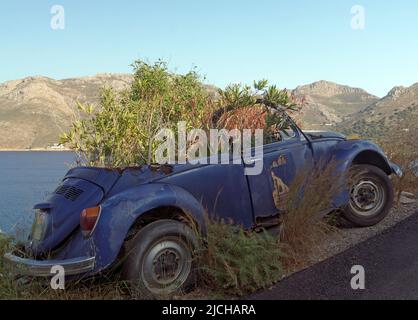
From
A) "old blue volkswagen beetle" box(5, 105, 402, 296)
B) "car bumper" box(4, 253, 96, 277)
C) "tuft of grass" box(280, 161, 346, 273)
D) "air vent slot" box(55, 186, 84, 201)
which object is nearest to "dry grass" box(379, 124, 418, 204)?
"tuft of grass" box(280, 161, 346, 273)

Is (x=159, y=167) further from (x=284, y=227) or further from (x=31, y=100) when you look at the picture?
(x=31, y=100)

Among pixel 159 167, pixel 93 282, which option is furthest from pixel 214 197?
pixel 93 282

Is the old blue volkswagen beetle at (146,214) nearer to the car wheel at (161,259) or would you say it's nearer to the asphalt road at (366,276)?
the car wheel at (161,259)

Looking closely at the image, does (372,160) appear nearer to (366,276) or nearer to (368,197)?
(368,197)

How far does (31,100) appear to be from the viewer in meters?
129

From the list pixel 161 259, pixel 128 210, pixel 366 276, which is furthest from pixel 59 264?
pixel 366 276

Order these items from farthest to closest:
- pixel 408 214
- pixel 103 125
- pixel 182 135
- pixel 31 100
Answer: pixel 31 100 < pixel 182 135 < pixel 103 125 < pixel 408 214

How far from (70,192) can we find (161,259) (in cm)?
119

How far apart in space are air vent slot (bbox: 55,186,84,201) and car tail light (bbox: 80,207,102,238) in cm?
47

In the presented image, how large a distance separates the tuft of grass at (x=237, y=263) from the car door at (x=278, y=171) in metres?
0.65

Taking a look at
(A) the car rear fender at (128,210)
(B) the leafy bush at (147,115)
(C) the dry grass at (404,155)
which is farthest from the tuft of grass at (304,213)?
(C) the dry grass at (404,155)

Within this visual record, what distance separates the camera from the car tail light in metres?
4.03

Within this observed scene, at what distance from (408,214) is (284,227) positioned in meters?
2.72

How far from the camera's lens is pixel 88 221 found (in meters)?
4.03
